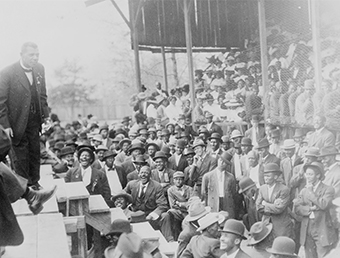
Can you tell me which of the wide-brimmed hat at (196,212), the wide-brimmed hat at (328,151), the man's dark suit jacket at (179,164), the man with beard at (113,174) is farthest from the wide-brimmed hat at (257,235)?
the man's dark suit jacket at (179,164)

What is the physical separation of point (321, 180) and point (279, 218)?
86cm

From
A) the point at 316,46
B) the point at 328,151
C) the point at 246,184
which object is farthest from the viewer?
the point at 316,46

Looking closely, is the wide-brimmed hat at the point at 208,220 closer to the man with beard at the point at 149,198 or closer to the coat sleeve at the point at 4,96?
the coat sleeve at the point at 4,96

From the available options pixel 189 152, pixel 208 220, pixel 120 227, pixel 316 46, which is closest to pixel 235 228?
pixel 208 220

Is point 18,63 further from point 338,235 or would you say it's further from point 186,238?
point 338,235

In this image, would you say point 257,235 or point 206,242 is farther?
point 257,235

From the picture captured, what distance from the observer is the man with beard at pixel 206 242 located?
6.57 metres

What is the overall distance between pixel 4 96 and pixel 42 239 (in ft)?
6.64

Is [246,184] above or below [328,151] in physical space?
below

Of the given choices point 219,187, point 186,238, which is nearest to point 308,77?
point 219,187

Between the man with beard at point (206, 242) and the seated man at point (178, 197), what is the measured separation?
109 inches

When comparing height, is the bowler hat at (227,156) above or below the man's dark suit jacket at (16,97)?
below

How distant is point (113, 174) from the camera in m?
11.5

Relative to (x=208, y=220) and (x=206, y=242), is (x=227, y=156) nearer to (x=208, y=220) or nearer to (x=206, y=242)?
(x=208, y=220)
